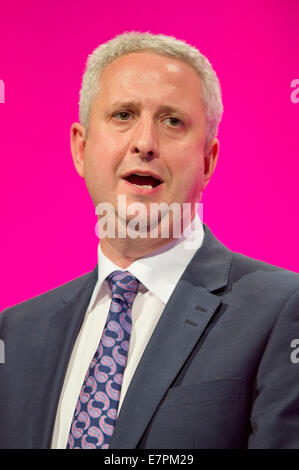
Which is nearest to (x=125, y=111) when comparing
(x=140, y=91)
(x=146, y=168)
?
(x=140, y=91)

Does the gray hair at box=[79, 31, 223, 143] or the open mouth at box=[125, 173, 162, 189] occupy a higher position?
the gray hair at box=[79, 31, 223, 143]

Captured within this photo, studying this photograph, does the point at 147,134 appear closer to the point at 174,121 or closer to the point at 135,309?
the point at 174,121

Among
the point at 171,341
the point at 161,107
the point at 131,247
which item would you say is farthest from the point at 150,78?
the point at 171,341

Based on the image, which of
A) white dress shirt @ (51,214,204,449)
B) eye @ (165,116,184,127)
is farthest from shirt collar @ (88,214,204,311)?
eye @ (165,116,184,127)

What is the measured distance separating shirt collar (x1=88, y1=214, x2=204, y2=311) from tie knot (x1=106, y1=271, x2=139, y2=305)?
2cm

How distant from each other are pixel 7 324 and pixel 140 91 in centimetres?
85

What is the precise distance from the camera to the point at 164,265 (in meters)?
1.78

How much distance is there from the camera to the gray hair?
5.96 ft

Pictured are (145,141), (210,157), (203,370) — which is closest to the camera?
(203,370)

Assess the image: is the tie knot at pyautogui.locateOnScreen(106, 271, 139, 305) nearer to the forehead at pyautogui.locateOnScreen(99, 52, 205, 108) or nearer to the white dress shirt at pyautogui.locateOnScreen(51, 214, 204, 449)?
the white dress shirt at pyautogui.locateOnScreen(51, 214, 204, 449)

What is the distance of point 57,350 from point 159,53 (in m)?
0.89

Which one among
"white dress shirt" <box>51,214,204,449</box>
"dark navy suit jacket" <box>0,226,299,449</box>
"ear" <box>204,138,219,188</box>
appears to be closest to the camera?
"dark navy suit jacket" <box>0,226,299,449</box>

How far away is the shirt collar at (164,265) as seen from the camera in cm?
175

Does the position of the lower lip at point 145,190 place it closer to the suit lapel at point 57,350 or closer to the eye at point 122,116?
the eye at point 122,116
